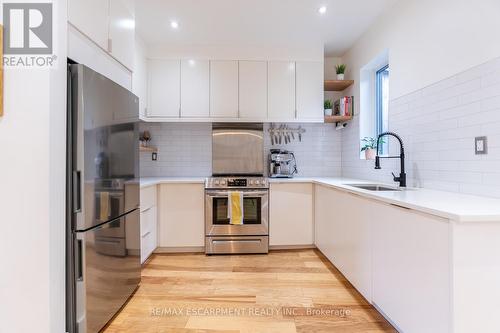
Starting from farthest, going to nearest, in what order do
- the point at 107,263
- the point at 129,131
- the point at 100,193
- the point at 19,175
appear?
the point at 129,131 → the point at 107,263 → the point at 100,193 → the point at 19,175

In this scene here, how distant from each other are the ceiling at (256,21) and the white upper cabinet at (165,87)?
0.87 feet

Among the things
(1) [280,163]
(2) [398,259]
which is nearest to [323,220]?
(1) [280,163]

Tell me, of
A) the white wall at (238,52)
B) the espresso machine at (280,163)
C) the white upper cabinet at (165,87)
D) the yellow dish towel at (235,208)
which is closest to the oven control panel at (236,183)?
the yellow dish towel at (235,208)

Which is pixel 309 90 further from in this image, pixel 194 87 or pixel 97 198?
pixel 97 198

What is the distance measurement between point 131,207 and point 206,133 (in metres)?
1.80

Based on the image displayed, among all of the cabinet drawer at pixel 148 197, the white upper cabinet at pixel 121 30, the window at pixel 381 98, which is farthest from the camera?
the window at pixel 381 98

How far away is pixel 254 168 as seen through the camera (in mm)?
3490

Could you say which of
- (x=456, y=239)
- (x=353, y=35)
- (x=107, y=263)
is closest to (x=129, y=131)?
(x=107, y=263)

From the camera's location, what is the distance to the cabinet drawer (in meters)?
2.55

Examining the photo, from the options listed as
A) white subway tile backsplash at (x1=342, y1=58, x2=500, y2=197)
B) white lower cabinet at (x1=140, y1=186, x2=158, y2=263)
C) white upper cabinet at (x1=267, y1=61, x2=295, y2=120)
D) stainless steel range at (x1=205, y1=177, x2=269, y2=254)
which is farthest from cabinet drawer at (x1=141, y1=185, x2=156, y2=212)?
white subway tile backsplash at (x1=342, y1=58, x2=500, y2=197)

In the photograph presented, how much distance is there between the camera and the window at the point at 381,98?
2932 millimetres

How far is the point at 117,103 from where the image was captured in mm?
1749

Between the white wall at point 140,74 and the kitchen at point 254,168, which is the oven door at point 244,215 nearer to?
the kitchen at point 254,168

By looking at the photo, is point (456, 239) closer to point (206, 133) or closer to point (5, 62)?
point (5, 62)
